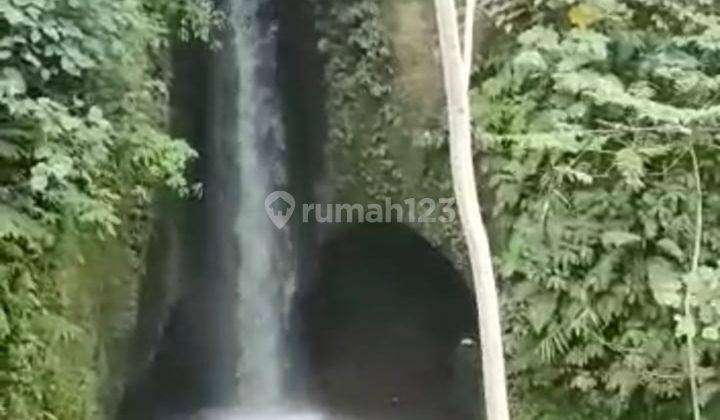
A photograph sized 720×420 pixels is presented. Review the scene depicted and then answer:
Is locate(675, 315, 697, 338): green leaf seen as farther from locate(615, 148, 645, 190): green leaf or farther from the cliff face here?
the cliff face

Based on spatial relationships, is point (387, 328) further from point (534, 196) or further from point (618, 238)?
point (618, 238)

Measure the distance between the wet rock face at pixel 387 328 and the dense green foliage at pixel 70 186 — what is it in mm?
1495

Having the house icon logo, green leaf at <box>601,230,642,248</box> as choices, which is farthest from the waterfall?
green leaf at <box>601,230,642,248</box>

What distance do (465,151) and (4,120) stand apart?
101 inches

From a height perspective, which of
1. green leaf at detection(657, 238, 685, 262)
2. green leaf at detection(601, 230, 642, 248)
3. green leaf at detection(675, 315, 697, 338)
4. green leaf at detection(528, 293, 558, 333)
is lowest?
green leaf at detection(675, 315, 697, 338)

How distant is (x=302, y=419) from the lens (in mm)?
6926

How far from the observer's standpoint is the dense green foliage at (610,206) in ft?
18.8

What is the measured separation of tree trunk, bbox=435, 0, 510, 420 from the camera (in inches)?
171

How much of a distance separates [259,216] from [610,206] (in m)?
2.79

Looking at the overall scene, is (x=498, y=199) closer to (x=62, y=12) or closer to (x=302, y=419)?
(x=302, y=419)

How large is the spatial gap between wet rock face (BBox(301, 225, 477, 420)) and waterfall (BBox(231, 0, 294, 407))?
0.29 m

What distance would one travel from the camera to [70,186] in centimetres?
Result: 575

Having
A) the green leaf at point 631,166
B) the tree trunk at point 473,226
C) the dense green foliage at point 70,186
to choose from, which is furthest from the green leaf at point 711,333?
the dense green foliage at point 70,186

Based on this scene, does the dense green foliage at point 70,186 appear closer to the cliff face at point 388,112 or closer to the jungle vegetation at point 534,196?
the jungle vegetation at point 534,196
